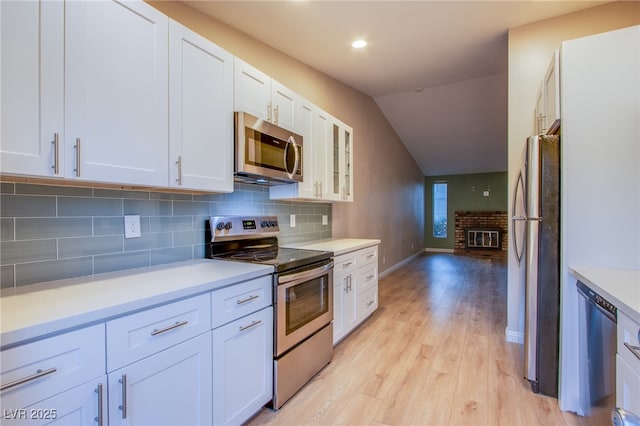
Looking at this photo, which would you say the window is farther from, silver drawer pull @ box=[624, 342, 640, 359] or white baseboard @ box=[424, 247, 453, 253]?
silver drawer pull @ box=[624, 342, 640, 359]

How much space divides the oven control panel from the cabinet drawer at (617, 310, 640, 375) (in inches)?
83.8

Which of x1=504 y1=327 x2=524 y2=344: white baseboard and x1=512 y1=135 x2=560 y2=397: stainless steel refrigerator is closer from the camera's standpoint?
x1=512 y1=135 x2=560 y2=397: stainless steel refrigerator

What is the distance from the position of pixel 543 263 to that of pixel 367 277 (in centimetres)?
168

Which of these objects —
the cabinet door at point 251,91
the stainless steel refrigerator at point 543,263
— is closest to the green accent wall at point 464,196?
the stainless steel refrigerator at point 543,263

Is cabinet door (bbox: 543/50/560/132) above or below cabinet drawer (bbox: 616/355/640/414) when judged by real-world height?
above

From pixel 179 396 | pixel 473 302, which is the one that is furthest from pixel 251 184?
pixel 473 302

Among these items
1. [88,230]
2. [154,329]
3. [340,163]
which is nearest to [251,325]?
[154,329]

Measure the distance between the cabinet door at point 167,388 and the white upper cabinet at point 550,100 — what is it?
245 centimetres

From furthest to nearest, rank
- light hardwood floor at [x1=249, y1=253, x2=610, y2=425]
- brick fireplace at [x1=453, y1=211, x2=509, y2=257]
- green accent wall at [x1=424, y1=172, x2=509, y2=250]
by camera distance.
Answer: green accent wall at [x1=424, y1=172, x2=509, y2=250] → brick fireplace at [x1=453, y1=211, x2=509, y2=257] → light hardwood floor at [x1=249, y1=253, x2=610, y2=425]

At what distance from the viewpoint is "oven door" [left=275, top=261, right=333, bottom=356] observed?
1.86 meters

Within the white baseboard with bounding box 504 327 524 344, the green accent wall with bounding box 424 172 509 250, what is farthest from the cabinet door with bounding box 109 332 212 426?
the green accent wall with bounding box 424 172 509 250

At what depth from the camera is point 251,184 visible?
255 cm

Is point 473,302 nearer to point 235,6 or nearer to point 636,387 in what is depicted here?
point 636,387

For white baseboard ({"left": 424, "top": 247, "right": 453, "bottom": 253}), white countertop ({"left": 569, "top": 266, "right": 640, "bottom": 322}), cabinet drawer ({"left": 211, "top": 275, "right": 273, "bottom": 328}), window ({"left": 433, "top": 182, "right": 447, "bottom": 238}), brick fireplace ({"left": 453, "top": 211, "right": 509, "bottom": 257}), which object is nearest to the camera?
white countertop ({"left": 569, "top": 266, "right": 640, "bottom": 322})
